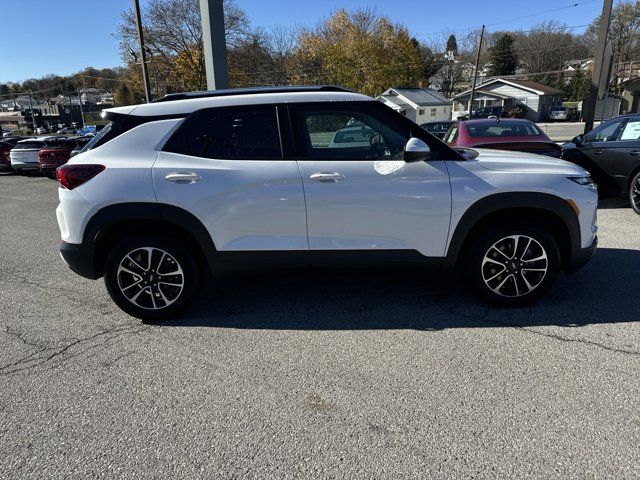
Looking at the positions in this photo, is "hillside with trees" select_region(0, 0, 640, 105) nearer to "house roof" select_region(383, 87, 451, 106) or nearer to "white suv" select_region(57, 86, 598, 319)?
"house roof" select_region(383, 87, 451, 106)

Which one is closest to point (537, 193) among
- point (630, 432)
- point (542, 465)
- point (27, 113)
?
point (630, 432)

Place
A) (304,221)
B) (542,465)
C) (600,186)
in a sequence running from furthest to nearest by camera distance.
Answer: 1. (600,186)
2. (304,221)
3. (542,465)

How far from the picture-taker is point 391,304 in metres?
4.16

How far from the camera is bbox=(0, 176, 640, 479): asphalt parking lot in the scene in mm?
2326

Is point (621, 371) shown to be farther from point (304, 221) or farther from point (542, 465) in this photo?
point (304, 221)

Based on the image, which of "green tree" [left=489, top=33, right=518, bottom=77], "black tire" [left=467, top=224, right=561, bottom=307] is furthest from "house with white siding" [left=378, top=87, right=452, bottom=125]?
"black tire" [left=467, top=224, right=561, bottom=307]

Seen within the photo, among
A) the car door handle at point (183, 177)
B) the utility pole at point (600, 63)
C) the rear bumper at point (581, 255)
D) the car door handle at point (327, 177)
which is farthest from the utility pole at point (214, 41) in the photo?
the utility pole at point (600, 63)

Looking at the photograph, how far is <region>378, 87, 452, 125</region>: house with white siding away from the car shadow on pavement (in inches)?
1856

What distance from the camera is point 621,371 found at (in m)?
3.02

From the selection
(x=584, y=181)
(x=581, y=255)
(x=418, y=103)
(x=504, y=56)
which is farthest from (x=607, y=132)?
(x=504, y=56)

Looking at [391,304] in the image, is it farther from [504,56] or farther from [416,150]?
[504,56]

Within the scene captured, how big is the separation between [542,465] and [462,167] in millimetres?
2257

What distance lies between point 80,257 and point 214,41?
6895 millimetres

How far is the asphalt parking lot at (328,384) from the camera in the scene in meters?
2.33
